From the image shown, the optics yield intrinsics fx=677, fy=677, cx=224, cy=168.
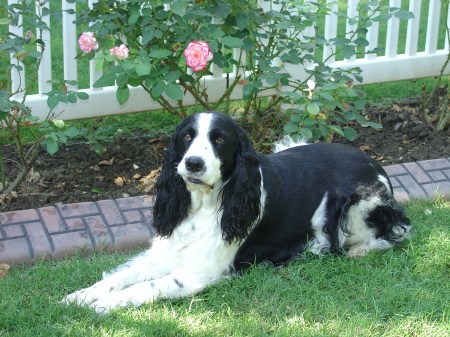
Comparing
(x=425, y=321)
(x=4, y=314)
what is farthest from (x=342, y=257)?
(x=4, y=314)

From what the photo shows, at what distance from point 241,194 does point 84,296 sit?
3.21 feet

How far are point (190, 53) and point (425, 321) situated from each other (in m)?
2.16

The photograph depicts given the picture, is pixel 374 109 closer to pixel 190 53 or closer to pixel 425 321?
pixel 190 53

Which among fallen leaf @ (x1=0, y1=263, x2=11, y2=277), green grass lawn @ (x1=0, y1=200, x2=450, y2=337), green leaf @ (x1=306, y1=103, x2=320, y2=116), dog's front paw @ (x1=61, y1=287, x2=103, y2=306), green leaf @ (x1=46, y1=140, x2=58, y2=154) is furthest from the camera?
green leaf @ (x1=306, y1=103, x2=320, y2=116)

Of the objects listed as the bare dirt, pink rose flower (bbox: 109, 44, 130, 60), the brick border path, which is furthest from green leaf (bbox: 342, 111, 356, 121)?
pink rose flower (bbox: 109, 44, 130, 60)

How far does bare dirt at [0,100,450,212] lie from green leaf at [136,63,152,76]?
3.33 ft

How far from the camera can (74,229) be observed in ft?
13.9

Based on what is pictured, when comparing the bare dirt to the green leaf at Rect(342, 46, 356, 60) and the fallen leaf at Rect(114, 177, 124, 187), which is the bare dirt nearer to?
the fallen leaf at Rect(114, 177, 124, 187)

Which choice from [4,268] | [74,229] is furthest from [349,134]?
[4,268]

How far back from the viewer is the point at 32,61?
4.56 metres

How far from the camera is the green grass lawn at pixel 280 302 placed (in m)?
3.28

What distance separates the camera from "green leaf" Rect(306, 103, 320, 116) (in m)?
4.47

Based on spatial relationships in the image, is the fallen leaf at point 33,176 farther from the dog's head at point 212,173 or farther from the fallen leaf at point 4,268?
the dog's head at point 212,173

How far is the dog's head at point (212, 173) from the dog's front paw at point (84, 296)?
500mm
